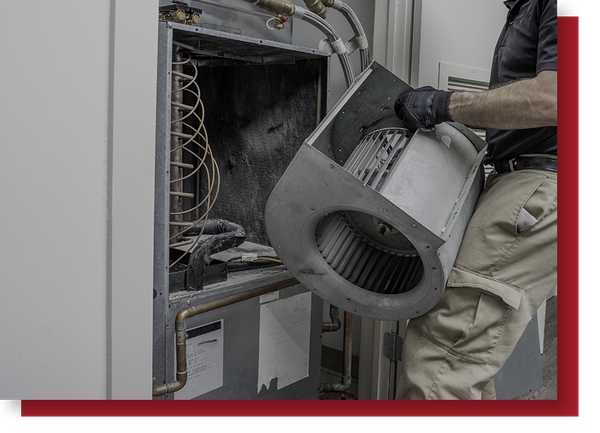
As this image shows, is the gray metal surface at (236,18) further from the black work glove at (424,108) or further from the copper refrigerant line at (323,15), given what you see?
the black work glove at (424,108)

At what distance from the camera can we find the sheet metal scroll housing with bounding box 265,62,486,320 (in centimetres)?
100

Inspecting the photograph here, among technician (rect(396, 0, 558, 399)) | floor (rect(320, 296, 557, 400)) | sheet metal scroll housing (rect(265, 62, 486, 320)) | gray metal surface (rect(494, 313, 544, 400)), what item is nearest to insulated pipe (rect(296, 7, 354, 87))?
sheet metal scroll housing (rect(265, 62, 486, 320))

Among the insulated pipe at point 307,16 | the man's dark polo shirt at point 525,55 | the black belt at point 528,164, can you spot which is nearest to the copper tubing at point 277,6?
the insulated pipe at point 307,16

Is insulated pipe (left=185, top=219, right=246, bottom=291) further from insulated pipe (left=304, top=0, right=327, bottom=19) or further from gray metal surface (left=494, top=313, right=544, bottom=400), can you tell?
gray metal surface (left=494, top=313, right=544, bottom=400)

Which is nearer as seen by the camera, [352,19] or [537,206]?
[537,206]

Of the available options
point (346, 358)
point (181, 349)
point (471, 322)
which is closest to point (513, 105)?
point (471, 322)

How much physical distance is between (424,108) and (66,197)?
0.74 m

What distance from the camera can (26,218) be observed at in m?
0.83

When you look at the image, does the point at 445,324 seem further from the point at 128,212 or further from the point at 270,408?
the point at 128,212

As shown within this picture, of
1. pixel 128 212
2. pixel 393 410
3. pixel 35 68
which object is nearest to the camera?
pixel 35 68

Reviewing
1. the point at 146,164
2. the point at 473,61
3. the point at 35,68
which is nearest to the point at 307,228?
the point at 146,164

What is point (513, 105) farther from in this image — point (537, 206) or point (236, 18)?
point (236, 18)

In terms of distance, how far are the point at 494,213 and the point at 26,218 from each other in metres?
0.94

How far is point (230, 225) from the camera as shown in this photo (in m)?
1.52
